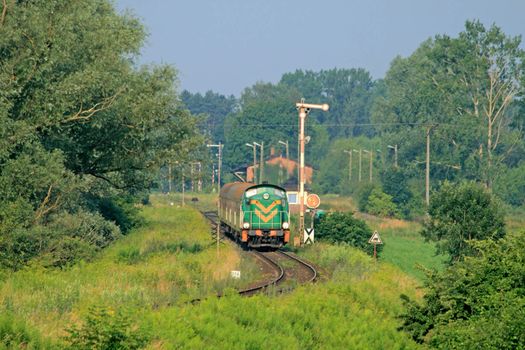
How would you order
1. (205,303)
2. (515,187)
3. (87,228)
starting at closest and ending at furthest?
(205,303) → (87,228) → (515,187)

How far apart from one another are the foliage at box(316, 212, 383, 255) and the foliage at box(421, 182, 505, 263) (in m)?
4.20

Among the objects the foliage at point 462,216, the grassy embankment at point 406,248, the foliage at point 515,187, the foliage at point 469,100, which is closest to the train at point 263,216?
the grassy embankment at point 406,248

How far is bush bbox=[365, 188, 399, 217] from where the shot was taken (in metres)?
94.4

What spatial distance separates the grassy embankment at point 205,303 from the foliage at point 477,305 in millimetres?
866

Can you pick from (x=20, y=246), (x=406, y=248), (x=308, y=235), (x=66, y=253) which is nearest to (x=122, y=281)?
(x=20, y=246)

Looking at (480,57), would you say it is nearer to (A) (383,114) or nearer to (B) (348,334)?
(A) (383,114)

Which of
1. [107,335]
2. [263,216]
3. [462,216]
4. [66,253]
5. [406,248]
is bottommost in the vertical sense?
[406,248]

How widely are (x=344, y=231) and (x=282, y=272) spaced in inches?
563

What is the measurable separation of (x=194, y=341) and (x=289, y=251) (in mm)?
26379

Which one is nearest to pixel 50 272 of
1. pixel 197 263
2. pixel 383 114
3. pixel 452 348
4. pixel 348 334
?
pixel 197 263

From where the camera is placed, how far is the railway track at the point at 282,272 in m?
28.8

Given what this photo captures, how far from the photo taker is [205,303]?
890 inches

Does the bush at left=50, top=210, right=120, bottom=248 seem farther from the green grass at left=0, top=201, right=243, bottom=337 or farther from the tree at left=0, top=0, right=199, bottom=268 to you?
the green grass at left=0, top=201, right=243, bottom=337

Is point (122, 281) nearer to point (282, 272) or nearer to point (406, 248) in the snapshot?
point (282, 272)
